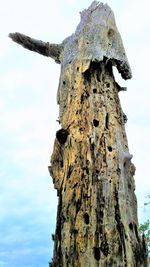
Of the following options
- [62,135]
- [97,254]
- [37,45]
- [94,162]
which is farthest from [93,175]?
[37,45]

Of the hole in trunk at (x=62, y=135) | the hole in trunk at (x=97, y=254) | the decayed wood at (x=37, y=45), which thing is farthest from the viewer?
the decayed wood at (x=37, y=45)

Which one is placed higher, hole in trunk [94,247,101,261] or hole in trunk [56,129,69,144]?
hole in trunk [56,129,69,144]

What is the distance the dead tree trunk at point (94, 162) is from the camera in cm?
493

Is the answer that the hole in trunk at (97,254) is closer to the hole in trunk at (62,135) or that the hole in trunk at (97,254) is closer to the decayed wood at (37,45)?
the hole in trunk at (62,135)

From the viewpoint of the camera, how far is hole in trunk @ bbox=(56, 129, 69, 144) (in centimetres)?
572

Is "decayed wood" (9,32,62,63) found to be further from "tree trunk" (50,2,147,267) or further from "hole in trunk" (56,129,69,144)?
"hole in trunk" (56,129,69,144)

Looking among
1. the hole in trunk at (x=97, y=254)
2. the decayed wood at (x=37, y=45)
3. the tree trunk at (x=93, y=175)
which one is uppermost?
the decayed wood at (x=37, y=45)

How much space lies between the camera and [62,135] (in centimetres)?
573

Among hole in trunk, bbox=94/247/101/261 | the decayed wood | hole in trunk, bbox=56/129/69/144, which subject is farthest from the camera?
the decayed wood

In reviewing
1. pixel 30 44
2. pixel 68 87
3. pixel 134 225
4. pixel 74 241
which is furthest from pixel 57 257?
pixel 30 44

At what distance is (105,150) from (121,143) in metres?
0.33

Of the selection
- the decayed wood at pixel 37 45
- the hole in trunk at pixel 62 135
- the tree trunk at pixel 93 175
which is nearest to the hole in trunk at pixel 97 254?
the tree trunk at pixel 93 175

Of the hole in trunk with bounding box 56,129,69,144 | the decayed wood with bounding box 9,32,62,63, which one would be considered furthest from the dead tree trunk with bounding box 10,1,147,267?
the decayed wood with bounding box 9,32,62,63

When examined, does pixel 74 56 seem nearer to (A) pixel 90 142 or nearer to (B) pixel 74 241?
(A) pixel 90 142
